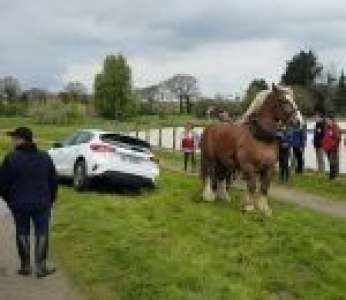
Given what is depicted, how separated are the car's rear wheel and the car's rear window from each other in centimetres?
81

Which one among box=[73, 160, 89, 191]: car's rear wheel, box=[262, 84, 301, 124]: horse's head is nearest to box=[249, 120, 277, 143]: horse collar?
box=[262, 84, 301, 124]: horse's head

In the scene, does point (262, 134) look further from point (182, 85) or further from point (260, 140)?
point (182, 85)

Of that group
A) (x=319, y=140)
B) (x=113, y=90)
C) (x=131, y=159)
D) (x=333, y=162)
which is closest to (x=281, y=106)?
(x=131, y=159)

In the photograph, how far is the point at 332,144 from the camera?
24.9m

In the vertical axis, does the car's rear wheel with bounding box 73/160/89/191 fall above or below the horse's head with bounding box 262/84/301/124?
below

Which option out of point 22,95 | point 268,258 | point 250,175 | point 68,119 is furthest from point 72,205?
point 22,95

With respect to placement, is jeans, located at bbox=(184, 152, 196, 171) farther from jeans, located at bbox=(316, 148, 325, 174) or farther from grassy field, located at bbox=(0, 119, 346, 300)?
grassy field, located at bbox=(0, 119, 346, 300)

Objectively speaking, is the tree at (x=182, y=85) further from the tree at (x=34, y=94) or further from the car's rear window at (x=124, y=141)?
the car's rear window at (x=124, y=141)

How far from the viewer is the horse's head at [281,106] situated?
17.4m

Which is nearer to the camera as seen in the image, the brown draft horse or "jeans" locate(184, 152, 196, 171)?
the brown draft horse

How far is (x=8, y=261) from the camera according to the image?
511 inches

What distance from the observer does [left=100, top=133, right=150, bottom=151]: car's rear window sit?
22.0 metres

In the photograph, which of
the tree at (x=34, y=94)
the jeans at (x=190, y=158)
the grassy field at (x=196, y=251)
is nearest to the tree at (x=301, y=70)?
the tree at (x=34, y=94)

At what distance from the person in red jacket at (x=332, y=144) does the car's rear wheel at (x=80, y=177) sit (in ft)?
22.0
